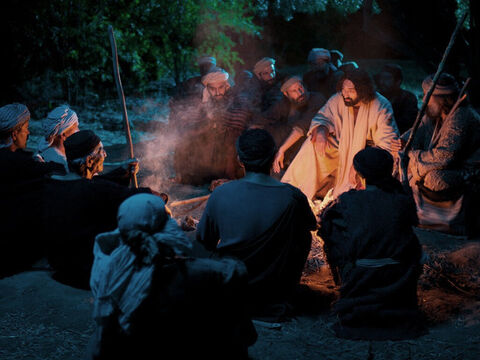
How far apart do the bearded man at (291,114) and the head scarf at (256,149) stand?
9.66ft

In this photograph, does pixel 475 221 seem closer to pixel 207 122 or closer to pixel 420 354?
pixel 420 354

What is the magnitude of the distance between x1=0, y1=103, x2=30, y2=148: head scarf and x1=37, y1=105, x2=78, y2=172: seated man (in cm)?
35

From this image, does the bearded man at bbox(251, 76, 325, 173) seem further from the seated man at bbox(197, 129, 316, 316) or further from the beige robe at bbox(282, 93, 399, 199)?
the seated man at bbox(197, 129, 316, 316)

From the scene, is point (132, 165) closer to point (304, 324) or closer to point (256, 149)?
point (256, 149)

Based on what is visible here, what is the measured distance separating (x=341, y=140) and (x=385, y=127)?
63cm

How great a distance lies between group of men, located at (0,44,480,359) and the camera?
247cm

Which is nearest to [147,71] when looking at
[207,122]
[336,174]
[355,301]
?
[207,122]

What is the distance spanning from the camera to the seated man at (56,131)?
564cm

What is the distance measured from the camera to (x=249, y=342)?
275 centimetres

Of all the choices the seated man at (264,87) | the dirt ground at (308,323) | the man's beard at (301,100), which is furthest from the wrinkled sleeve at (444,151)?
the seated man at (264,87)

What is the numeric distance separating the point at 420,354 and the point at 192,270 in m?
1.92

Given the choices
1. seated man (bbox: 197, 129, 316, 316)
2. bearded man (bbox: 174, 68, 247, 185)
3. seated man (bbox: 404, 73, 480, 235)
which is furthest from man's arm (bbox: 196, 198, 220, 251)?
bearded man (bbox: 174, 68, 247, 185)

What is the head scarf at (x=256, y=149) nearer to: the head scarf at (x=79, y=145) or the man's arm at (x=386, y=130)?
the head scarf at (x=79, y=145)

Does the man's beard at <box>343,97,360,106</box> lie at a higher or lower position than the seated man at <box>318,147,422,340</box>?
higher
